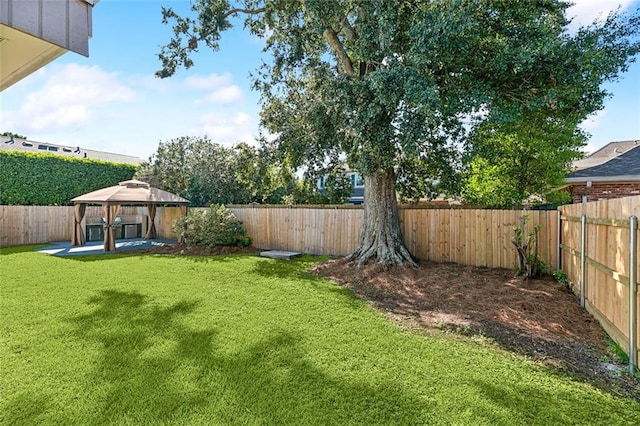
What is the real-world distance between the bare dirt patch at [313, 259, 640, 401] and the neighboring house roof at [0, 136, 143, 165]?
1964cm

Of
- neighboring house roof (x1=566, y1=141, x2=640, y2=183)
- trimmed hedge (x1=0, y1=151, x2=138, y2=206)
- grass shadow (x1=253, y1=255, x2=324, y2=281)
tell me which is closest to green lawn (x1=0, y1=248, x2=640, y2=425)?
grass shadow (x1=253, y1=255, x2=324, y2=281)

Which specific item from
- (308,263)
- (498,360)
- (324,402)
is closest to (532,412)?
(498,360)

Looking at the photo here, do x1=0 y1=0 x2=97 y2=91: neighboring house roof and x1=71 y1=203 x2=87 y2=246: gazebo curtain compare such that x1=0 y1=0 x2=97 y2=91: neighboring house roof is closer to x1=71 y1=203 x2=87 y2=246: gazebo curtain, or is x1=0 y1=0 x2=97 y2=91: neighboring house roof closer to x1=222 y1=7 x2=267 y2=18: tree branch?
x1=222 y1=7 x2=267 y2=18: tree branch

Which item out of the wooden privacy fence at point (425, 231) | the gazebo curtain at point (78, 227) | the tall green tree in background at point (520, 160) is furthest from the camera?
the gazebo curtain at point (78, 227)

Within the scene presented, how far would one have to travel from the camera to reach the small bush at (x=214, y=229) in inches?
440

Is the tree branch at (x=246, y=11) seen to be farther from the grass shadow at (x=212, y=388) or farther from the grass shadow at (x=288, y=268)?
the grass shadow at (x=212, y=388)

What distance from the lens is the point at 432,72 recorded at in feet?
21.2

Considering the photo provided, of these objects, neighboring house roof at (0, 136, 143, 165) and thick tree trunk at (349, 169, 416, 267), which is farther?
neighboring house roof at (0, 136, 143, 165)

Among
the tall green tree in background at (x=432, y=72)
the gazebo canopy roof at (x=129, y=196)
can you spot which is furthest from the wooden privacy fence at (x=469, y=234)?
the gazebo canopy roof at (x=129, y=196)

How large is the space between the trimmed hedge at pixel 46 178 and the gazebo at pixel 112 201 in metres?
2.54

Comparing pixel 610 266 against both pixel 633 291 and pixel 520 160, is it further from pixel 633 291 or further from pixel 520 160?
pixel 520 160

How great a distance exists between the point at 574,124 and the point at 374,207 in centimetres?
582

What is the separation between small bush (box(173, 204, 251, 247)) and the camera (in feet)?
36.6

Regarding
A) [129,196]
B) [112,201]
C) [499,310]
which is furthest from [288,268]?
[129,196]
